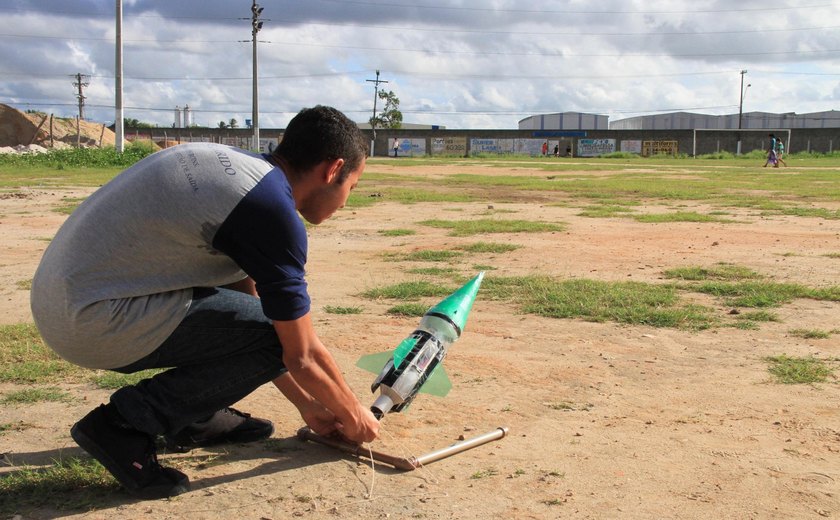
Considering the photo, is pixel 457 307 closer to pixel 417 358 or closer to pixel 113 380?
pixel 417 358

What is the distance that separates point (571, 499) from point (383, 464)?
0.78 metres

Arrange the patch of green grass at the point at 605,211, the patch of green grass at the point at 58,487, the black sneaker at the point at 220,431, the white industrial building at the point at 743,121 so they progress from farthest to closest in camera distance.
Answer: the white industrial building at the point at 743,121 < the patch of green grass at the point at 605,211 < the black sneaker at the point at 220,431 < the patch of green grass at the point at 58,487

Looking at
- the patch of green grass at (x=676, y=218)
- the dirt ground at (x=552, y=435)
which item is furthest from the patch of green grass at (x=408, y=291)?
the patch of green grass at (x=676, y=218)

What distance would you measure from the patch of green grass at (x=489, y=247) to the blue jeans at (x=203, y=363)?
5996mm

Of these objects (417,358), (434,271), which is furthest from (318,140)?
(434,271)

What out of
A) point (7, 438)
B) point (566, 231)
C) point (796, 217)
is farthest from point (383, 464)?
point (796, 217)

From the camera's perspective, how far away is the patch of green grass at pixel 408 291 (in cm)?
649

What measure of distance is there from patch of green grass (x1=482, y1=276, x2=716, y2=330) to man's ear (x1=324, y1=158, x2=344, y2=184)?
3227 mm

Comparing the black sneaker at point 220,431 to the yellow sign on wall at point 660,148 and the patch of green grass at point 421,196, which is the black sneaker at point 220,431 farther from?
the yellow sign on wall at point 660,148

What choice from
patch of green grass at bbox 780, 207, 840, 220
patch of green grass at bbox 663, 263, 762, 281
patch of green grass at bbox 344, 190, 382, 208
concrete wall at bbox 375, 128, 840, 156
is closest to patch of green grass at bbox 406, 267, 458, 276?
patch of green grass at bbox 663, 263, 762, 281

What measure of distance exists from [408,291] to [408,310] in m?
0.67

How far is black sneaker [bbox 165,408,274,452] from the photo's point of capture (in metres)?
3.42

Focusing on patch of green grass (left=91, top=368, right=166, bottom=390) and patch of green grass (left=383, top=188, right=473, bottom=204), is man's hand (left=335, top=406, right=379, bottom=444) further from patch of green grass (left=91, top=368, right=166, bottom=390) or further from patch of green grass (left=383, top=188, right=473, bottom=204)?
patch of green grass (left=383, top=188, right=473, bottom=204)

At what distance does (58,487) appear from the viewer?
2.95m
